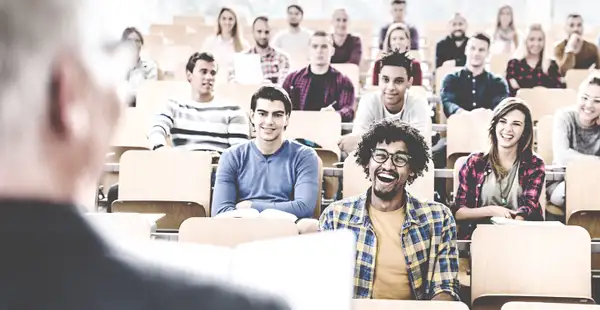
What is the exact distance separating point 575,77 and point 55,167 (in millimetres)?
5308

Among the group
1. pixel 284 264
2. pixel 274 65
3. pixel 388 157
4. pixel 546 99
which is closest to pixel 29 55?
pixel 284 264

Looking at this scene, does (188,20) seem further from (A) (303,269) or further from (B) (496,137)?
(A) (303,269)

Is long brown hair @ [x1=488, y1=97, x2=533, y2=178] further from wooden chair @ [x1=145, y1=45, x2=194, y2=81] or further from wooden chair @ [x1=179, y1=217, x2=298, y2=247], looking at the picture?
wooden chair @ [x1=145, y1=45, x2=194, y2=81]

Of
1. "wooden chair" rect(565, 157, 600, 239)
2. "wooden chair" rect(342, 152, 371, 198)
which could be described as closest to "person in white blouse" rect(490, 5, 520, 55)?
"wooden chair" rect(565, 157, 600, 239)

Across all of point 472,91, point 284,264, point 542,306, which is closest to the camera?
point 284,264

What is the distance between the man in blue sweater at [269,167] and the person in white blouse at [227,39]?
262 cm

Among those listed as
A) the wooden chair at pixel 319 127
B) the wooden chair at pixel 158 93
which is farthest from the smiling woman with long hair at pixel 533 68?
the wooden chair at pixel 158 93

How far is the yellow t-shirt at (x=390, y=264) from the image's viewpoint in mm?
2158

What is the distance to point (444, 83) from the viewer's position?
15.1 feet

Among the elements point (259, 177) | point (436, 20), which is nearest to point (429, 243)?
point (259, 177)

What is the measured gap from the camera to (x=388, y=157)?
236 cm

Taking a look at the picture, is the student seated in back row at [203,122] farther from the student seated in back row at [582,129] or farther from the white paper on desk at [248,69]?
the student seated in back row at [582,129]

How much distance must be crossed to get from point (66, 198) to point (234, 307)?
10 cm

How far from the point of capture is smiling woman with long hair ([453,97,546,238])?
9.37ft
